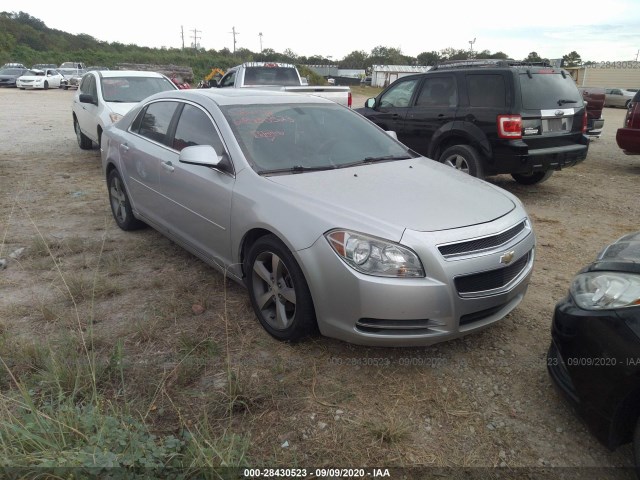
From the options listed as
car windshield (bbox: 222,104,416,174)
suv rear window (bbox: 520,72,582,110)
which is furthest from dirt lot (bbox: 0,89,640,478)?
suv rear window (bbox: 520,72,582,110)

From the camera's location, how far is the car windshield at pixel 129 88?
9.16m

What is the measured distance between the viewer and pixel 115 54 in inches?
2167

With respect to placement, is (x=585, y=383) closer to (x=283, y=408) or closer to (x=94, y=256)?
(x=283, y=408)

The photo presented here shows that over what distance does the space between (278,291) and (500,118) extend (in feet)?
14.5

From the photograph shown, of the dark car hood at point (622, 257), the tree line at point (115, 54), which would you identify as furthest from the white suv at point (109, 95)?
the tree line at point (115, 54)

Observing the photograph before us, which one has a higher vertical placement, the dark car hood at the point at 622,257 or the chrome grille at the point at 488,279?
the dark car hood at the point at 622,257

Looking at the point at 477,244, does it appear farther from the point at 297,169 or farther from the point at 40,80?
the point at 40,80

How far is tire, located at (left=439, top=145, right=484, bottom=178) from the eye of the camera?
6.67m

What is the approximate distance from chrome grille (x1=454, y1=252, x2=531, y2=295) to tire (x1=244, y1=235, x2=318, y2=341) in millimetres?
881

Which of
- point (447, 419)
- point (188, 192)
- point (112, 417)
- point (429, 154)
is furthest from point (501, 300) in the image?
point (429, 154)

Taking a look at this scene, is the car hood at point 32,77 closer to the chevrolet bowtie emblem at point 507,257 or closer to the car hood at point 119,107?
the car hood at point 119,107

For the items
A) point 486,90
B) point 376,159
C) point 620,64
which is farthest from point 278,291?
point 620,64

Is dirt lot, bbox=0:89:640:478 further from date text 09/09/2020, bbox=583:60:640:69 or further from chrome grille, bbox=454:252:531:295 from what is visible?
date text 09/09/2020, bbox=583:60:640:69

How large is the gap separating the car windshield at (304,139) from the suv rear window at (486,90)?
2879 millimetres
